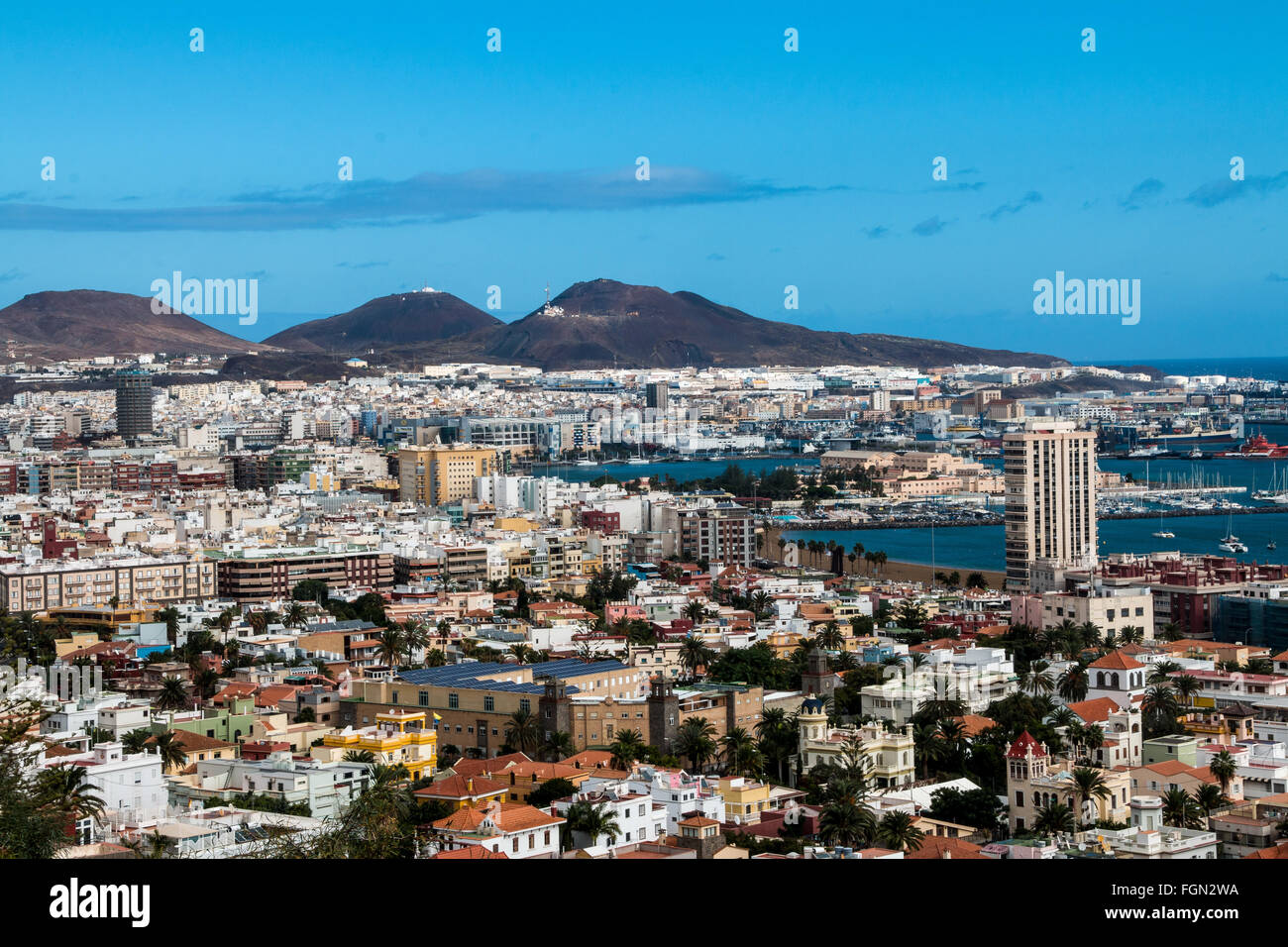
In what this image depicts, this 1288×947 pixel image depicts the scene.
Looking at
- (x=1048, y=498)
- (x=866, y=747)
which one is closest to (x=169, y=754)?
(x=866, y=747)

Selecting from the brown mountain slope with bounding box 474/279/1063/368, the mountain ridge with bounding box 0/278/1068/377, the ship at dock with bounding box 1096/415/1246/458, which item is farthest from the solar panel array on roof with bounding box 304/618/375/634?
the brown mountain slope with bounding box 474/279/1063/368

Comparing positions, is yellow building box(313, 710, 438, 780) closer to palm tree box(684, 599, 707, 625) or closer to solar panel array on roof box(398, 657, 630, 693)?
solar panel array on roof box(398, 657, 630, 693)

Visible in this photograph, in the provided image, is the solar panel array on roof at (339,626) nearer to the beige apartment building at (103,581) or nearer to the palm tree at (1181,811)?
the beige apartment building at (103,581)

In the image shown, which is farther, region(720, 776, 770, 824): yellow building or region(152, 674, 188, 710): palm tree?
region(152, 674, 188, 710): palm tree

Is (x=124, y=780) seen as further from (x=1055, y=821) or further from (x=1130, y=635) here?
(x=1130, y=635)
